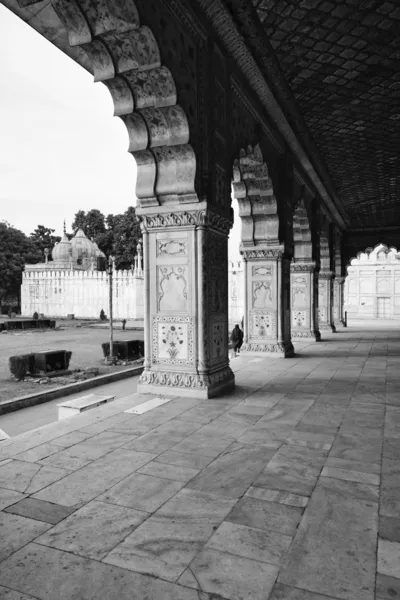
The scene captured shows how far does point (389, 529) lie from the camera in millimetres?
2480

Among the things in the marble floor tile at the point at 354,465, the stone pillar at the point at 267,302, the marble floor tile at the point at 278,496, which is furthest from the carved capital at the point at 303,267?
the marble floor tile at the point at 278,496

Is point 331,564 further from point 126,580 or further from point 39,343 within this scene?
point 39,343

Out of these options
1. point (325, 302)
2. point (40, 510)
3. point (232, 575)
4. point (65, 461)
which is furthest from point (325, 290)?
point (232, 575)

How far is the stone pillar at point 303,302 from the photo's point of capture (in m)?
13.4

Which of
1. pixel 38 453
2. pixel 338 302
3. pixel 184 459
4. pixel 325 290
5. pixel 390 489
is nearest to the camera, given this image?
pixel 390 489

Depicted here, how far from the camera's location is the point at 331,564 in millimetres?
2143

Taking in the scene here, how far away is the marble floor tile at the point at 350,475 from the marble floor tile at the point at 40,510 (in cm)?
181

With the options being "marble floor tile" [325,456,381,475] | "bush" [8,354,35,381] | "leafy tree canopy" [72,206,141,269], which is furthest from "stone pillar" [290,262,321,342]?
"leafy tree canopy" [72,206,141,269]

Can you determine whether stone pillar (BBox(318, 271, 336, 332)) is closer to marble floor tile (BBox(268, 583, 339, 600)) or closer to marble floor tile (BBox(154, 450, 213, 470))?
marble floor tile (BBox(154, 450, 213, 470))

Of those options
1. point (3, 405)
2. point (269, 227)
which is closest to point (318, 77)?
point (269, 227)

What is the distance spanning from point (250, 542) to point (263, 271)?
7.87 metres

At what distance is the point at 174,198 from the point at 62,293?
31.5m

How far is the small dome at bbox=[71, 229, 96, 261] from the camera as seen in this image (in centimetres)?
4506

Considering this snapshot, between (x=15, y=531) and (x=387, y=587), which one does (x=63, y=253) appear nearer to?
(x=15, y=531)
